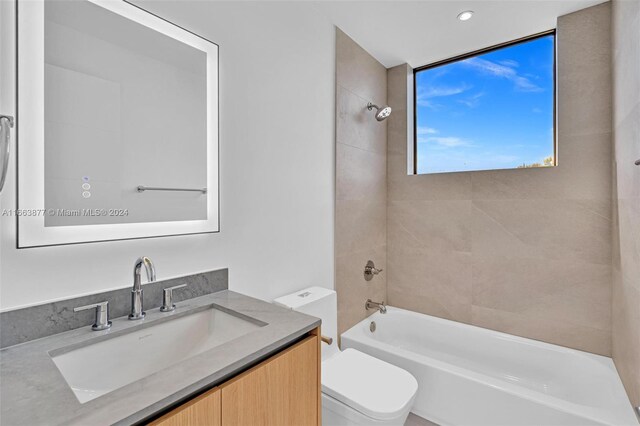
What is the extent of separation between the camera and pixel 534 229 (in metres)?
2.16

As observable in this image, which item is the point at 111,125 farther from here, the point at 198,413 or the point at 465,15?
the point at 465,15

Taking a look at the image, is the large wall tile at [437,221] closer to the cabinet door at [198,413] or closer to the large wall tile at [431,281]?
the large wall tile at [431,281]

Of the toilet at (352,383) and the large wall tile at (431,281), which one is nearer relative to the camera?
the toilet at (352,383)

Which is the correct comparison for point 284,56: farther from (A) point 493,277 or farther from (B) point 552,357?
(B) point 552,357

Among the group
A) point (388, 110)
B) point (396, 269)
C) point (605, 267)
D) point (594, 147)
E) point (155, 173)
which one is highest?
point (388, 110)

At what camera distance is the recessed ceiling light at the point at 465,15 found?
197 cm

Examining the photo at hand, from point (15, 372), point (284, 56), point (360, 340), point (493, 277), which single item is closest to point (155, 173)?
point (15, 372)

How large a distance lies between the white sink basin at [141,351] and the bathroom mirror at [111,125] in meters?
0.35

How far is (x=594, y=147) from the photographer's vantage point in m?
1.95

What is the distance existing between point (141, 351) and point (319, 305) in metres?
0.92

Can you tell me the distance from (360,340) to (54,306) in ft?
5.73

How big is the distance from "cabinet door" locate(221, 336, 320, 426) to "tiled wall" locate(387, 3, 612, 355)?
6.01 ft

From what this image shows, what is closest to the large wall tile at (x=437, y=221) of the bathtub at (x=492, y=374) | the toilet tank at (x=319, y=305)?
the bathtub at (x=492, y=374)

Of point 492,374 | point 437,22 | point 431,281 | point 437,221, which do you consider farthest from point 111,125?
point 492,374
